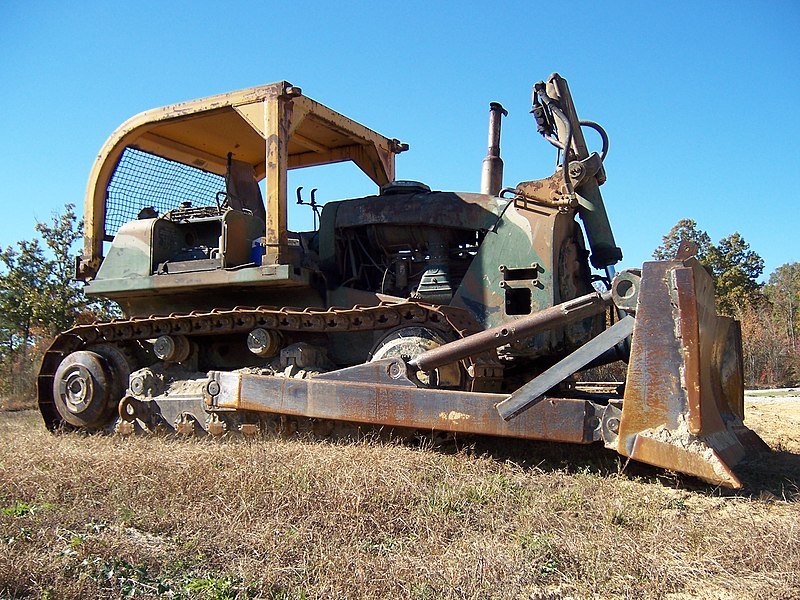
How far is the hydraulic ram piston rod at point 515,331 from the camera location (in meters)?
5.06

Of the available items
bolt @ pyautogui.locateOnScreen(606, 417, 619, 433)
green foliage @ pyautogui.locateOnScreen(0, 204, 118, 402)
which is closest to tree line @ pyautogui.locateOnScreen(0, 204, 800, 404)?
green foliage @ pyautogui.locateOnScreen(0, 204, 118, 402)

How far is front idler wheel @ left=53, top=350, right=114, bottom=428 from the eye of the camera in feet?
23.2

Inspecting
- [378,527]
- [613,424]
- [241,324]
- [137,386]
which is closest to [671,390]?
[613,424]

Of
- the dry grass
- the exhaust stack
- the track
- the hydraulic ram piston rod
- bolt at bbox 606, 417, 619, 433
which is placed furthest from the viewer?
the exhaust stack

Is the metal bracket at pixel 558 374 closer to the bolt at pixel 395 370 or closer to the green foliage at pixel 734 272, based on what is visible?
the bolt at pixel 395 370

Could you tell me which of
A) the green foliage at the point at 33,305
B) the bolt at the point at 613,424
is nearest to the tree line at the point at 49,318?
the green foliage at the point at 33,305

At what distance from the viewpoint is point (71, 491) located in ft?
14.1

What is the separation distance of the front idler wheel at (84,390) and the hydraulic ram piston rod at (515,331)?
345 cm

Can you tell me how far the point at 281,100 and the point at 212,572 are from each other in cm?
471

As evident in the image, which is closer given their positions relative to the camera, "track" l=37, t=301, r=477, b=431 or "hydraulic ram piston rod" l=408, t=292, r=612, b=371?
"hydraulic ram piston rod" l=408, t=292, r=612, b=371

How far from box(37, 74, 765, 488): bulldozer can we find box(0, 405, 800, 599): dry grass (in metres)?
0.46

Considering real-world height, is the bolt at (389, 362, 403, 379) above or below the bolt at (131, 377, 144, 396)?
above

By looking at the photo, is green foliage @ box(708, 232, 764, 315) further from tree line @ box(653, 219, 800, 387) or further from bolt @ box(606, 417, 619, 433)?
bolt @ box(606, 417, 619, 433)

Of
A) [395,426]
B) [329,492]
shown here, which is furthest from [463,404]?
[329,492]
